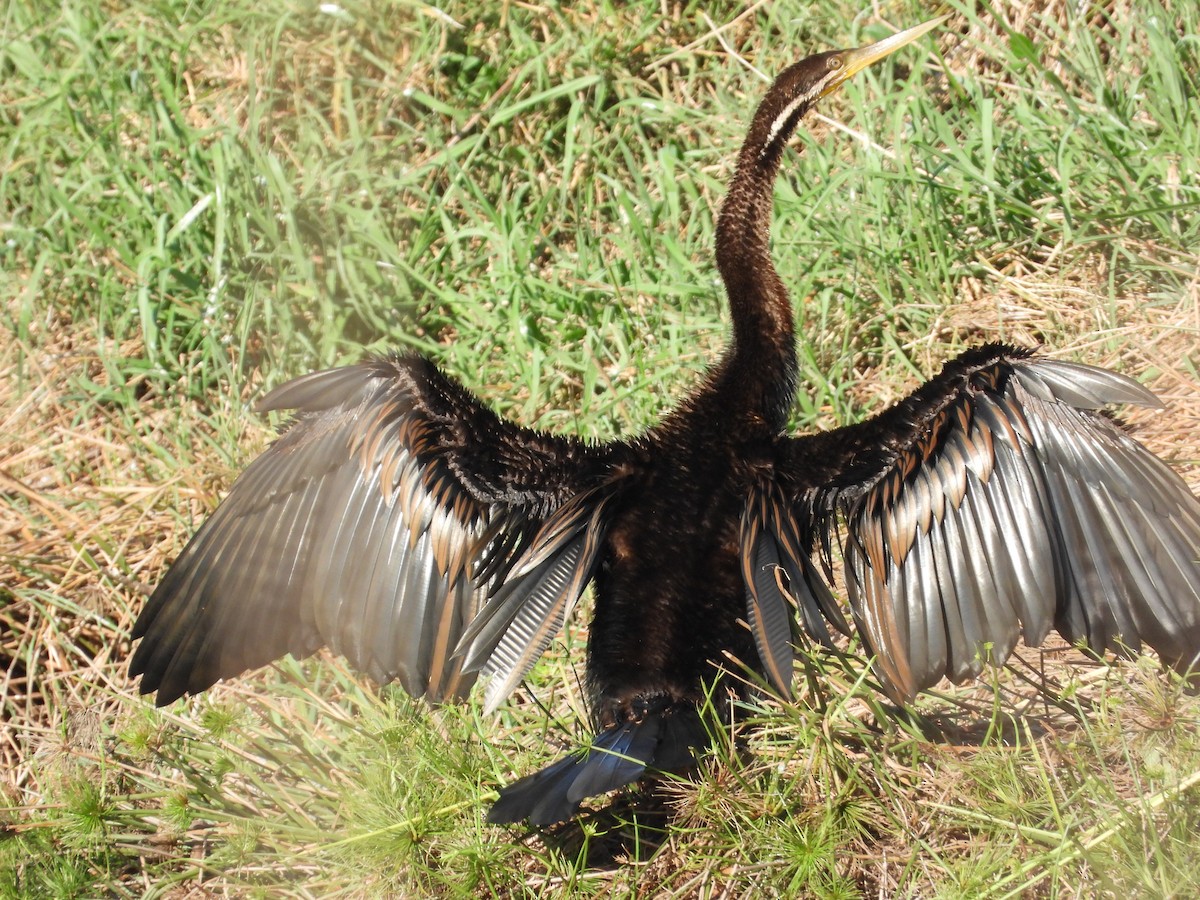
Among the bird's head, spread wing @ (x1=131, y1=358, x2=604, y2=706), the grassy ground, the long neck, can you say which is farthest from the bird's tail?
the bird's head

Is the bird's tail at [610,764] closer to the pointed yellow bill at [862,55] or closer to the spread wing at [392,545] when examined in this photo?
the spread wing at [392,545]

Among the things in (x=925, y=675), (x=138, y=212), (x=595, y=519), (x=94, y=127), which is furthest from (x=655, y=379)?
(x=94, y=127)

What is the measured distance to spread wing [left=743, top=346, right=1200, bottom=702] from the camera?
2928 millimetres

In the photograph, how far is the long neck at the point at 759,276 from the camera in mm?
3551

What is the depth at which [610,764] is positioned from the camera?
9.33 feet

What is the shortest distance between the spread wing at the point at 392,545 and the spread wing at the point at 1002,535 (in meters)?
0.53

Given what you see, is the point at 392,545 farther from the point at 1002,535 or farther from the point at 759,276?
the point at 1002,535

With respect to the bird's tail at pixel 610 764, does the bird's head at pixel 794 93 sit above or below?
above

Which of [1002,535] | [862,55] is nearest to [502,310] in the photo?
[862,55]

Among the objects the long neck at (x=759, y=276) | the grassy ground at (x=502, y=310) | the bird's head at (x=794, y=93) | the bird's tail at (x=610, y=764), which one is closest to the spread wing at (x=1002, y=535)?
the grassy ground at (x=502, y=310)

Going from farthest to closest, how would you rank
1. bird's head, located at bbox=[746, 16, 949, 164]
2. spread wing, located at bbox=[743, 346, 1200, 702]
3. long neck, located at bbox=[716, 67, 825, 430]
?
bird's head, located at bbox=[746, 16, 949, 164]
long neck, located at bbox=[716, 67, 825, 430]
spread wing, located at bbox=[743, 346, 1200, 702]

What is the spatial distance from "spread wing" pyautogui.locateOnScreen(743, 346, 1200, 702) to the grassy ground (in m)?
0.19

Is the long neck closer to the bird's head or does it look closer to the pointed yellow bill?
the bird's head

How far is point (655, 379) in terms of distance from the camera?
4.60 m
